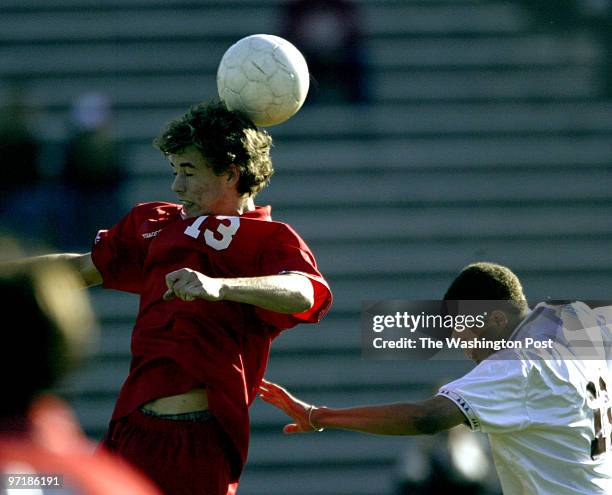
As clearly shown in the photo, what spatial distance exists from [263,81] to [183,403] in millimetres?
1173

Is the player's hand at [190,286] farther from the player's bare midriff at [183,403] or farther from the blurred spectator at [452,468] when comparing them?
the blurred spectator at [452,468]

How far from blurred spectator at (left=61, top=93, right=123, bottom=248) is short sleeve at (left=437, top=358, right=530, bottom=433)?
479 cm

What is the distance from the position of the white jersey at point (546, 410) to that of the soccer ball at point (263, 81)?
1147mm

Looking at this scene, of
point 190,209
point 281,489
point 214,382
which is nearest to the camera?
point 214,382

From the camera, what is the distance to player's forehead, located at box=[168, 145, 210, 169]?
160 inches

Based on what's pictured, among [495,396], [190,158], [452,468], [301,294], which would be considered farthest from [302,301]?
[452,468]

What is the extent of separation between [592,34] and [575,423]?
595cm

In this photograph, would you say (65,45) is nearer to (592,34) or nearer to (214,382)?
(592,34)

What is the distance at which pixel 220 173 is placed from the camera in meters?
4.07

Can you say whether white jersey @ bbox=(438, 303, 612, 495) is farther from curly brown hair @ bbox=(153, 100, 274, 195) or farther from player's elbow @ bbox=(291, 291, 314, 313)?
curly brown hair @ bbox=(153, 100, 274, 195)

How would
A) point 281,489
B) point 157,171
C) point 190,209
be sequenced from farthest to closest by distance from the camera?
Answer: point 157,171 → point 281,489 → point 190,209

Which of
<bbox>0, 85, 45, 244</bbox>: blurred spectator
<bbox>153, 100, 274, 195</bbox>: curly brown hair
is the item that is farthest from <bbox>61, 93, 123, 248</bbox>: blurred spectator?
<bbox>153, 100, 274, 195</bbox>: curly brown hair

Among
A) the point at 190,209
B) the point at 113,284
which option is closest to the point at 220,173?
the point at 190,209

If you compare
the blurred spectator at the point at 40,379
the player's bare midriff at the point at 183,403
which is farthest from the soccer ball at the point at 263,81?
the blurred spectator at the point at 40,379
